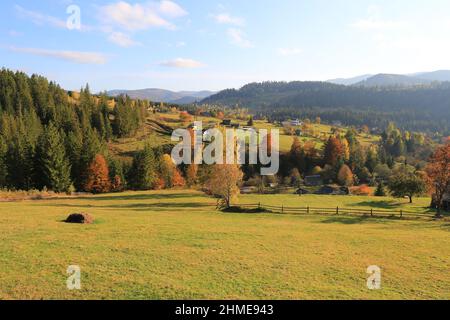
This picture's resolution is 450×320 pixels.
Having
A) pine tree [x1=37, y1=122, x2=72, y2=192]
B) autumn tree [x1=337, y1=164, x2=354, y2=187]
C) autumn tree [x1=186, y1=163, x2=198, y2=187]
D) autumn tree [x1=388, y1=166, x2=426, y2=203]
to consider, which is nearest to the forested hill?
pine tree [x1=37, y1=122, x2=72, y2=192]

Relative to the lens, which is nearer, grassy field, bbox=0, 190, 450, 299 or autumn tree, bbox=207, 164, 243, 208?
grassy field, bbox=0, 190, 450, 299

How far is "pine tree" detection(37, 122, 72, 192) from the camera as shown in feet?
242

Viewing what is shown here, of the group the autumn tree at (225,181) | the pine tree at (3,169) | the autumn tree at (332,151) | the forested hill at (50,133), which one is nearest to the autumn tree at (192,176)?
the forested hill at (50,133)

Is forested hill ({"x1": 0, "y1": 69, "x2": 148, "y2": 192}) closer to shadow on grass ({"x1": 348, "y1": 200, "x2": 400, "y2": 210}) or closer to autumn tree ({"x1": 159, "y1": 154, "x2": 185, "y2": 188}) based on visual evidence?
autumn tree ({"x1": 159, "y1": 154, "x2": 185, "y2": 188})

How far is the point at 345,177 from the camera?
4550 inches

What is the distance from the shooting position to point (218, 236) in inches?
1078

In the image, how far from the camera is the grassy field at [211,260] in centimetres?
1556

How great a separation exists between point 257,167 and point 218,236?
337ft

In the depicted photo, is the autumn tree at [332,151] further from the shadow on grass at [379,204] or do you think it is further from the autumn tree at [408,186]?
the shadow on grass at [379,204]

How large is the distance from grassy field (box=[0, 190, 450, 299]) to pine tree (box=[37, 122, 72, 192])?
43.5 m

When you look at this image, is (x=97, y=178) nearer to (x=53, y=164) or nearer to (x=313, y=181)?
(x=53, y=164)

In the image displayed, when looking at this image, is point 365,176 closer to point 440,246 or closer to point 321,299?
point 440,246

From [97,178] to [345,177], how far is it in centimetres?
8186

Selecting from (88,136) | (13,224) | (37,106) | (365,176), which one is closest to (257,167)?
(365,176)
